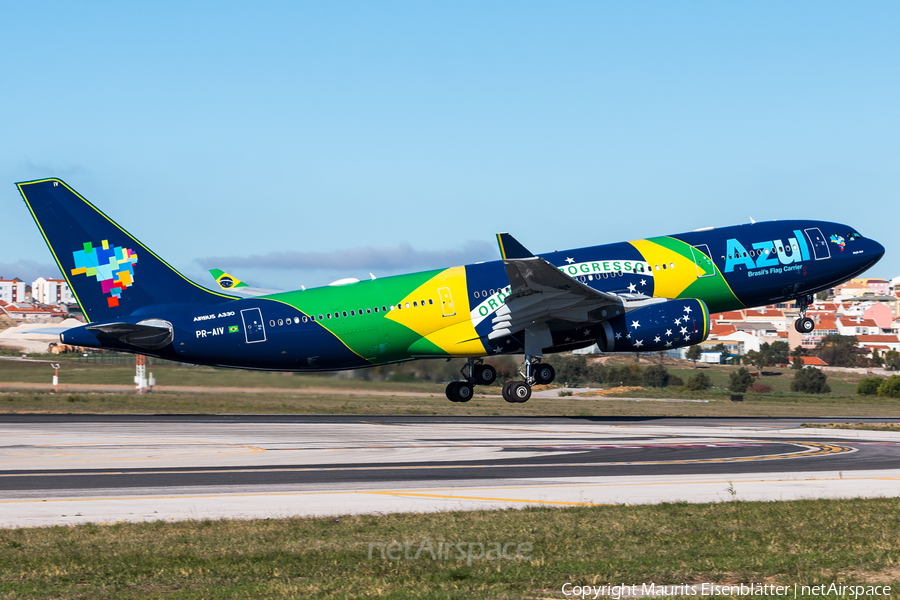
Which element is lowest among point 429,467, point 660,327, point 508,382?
point 429,467

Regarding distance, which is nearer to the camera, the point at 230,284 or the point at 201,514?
the point at 201,514

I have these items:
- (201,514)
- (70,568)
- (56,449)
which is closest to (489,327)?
(56,449)

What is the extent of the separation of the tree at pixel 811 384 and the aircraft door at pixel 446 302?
217 feet

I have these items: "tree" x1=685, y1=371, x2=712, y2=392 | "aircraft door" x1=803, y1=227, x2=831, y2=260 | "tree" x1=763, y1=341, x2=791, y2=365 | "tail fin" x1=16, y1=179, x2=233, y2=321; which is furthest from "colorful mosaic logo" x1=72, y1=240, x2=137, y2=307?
"tree" x1=763, y1=341, x2=791, y2=365

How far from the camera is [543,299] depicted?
132 feet

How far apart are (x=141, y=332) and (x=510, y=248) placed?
1578cm

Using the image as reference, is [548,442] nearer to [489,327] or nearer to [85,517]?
[489,327]

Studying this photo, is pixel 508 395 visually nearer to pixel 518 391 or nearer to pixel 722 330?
pixel 518 391

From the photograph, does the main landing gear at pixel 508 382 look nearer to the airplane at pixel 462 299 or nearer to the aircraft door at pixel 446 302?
the airplane at pixel 462 299

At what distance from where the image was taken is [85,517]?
15.4 metres

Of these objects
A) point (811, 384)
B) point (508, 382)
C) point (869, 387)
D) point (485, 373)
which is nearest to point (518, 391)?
point (508, 382)

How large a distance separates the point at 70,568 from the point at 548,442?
20.3 meters

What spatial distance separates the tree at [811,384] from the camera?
310 feet

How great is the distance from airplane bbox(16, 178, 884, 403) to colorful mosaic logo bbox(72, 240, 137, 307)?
0.17 feet
